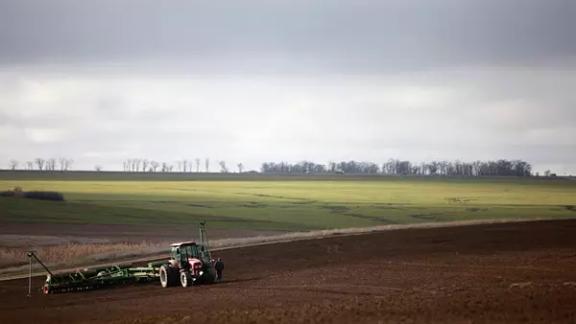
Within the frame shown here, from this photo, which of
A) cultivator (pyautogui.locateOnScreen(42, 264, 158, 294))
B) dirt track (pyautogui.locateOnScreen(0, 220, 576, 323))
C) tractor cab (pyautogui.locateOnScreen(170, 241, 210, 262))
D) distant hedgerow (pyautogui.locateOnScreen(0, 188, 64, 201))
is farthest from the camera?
distant hedgerow (pyautogui.locateOnScreen(0, 188, 64, 201))

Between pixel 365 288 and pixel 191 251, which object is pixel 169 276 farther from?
pixel 365 288

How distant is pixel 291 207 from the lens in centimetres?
10050

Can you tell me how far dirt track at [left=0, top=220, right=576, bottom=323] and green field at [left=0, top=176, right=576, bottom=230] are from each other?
29.3 meters

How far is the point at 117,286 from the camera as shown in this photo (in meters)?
39.8

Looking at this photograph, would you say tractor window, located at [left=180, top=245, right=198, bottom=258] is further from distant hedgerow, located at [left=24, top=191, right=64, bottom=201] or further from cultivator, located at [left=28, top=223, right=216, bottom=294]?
distant hedgerow, located at [left=24, top=191, right=64, bottom=201]

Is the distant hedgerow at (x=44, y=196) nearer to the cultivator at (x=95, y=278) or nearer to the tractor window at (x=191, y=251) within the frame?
the cultivator at (x=95, y=278)

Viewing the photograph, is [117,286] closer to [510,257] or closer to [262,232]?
[510,257]

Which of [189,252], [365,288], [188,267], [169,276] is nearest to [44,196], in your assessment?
[189,252]

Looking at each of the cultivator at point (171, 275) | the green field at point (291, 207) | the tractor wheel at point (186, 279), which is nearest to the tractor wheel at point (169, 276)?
the cultivator at point (171, 275)

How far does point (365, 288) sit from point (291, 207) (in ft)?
222

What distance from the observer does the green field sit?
84250 mm

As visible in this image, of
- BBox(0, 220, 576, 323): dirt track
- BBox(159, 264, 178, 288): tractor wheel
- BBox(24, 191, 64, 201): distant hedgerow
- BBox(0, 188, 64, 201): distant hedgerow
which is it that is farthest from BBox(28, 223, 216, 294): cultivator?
BBox(24, 191, 64, 201): distant hedgerow

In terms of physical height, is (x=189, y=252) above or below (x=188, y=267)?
above

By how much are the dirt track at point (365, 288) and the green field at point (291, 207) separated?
29.3 m
